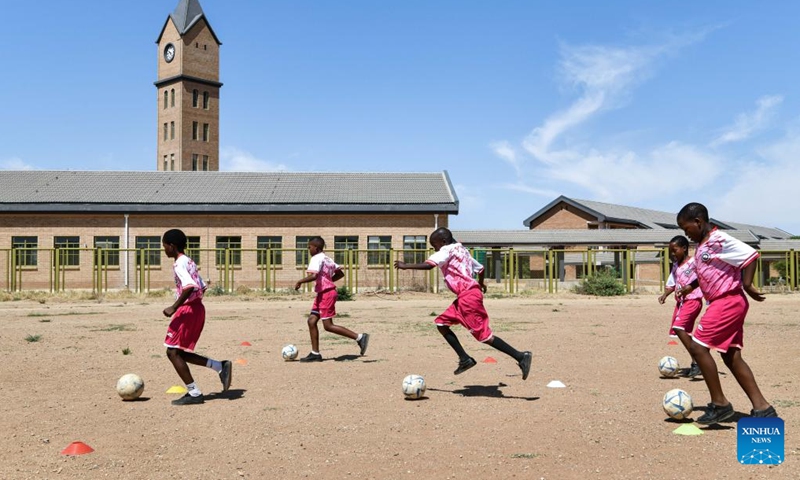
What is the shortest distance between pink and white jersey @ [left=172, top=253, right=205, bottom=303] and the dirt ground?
1064 millimetres

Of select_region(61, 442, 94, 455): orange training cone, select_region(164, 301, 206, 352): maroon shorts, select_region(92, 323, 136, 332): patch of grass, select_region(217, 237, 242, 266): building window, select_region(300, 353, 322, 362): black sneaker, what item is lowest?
select_region(61, 442, 94, 455): orange training cone

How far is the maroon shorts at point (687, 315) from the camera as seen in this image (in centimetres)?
783

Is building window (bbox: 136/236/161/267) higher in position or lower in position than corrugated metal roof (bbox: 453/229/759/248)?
lower

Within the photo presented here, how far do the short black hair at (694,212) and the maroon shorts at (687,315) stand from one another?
1784mm

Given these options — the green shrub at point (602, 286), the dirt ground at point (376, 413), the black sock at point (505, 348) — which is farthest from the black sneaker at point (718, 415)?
the green shrub at point (602, 286)

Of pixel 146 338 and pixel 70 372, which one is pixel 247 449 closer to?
pixel 70 372

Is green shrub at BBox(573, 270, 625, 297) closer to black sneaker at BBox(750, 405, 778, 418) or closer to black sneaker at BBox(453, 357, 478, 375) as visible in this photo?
black sneaker at BBox(453, 357, 478, 375)

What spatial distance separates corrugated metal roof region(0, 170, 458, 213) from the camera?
1459 inches

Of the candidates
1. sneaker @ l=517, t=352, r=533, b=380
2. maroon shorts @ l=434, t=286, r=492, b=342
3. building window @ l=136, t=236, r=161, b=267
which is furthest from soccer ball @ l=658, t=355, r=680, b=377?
building window @ l=136, t=236, r=161, b=267

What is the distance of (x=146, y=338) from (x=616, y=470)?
34.3ft

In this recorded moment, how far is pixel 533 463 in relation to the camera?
16.8 feet

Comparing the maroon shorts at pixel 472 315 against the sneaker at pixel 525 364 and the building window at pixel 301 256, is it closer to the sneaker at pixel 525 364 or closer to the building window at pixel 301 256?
the sneaker at pixel 525 364

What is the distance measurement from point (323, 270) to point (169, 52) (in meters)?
66.8

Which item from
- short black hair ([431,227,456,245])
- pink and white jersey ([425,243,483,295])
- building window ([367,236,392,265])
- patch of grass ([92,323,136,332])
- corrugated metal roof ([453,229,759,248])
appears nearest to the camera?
pink and white jersey ([425,243,483,295])
